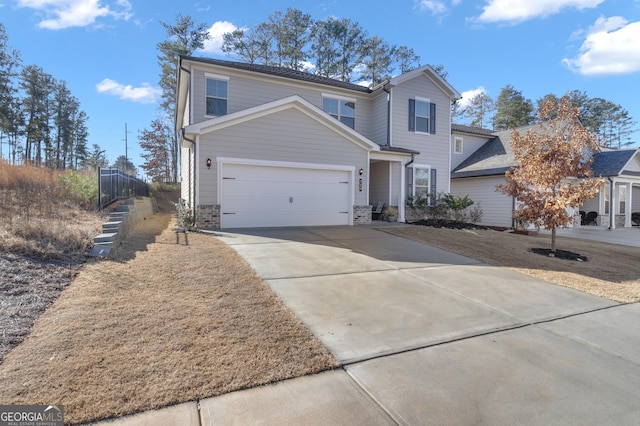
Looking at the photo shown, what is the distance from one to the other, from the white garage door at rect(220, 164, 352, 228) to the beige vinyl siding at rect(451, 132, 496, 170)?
979cm

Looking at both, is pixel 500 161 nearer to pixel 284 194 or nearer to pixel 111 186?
pixel 284 194

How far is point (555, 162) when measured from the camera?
27.9 feet

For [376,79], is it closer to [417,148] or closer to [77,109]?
[417,148]

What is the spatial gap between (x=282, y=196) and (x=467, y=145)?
1369 cm

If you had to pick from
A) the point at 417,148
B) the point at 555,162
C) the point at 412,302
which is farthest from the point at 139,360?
the point at 417,148

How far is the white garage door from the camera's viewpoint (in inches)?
409

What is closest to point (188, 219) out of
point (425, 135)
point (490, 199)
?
point (425, 135)

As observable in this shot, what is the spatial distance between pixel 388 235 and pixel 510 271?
3913 mm

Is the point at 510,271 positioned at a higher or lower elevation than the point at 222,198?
lower

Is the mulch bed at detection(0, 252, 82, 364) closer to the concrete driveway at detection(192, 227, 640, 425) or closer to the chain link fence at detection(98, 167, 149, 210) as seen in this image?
the concrete driveway at detection(192, 227, 640, 425)

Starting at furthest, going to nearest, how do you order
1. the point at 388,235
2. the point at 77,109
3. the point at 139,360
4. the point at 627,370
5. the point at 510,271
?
the point at 77,109 < the point at 388,235 < the point at 510,271 < the point at 627,370 < the point at 139,360

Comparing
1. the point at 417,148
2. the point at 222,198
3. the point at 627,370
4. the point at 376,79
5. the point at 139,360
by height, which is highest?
the point at 376,79

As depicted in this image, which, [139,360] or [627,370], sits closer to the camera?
[139,360]

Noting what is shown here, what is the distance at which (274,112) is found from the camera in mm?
10734
